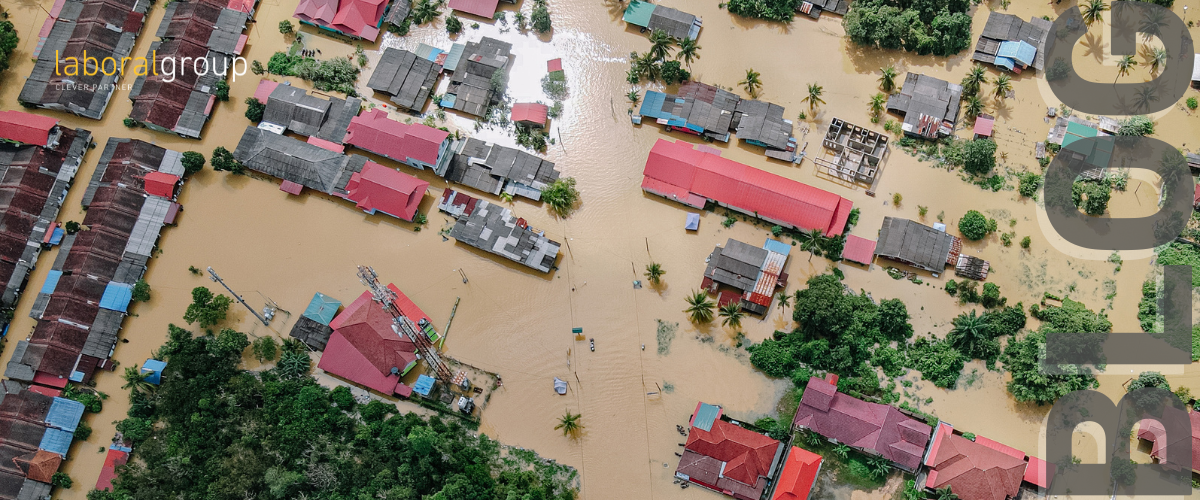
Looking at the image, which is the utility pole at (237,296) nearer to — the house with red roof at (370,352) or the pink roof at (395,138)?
the house with red roof at (370,352)

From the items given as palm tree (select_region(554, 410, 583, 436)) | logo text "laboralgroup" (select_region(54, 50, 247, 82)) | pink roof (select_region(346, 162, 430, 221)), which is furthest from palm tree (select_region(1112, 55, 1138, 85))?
logo text "laboralgroup" (select_region(54, 50, 247, 82))

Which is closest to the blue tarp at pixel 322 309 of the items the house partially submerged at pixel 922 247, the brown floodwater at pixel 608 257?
the brown floodwater at pixel 608 257

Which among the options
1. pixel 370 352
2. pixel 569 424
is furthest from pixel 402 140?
pixel 569 424

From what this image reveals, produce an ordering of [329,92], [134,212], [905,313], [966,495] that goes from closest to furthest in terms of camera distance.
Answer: [966,495] → [905,313] → [134,212] → [329,92]

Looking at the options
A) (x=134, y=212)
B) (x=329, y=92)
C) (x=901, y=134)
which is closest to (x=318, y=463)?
(x=134, y=212)

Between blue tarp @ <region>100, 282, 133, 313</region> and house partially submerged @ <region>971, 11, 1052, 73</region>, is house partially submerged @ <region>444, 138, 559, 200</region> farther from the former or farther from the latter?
house partially submerged @ <region>971, 11, 1052, 73</region>

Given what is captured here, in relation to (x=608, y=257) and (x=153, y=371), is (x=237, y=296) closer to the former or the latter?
(x=153, y=371)

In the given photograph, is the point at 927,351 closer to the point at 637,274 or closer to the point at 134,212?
the point at 637,274
